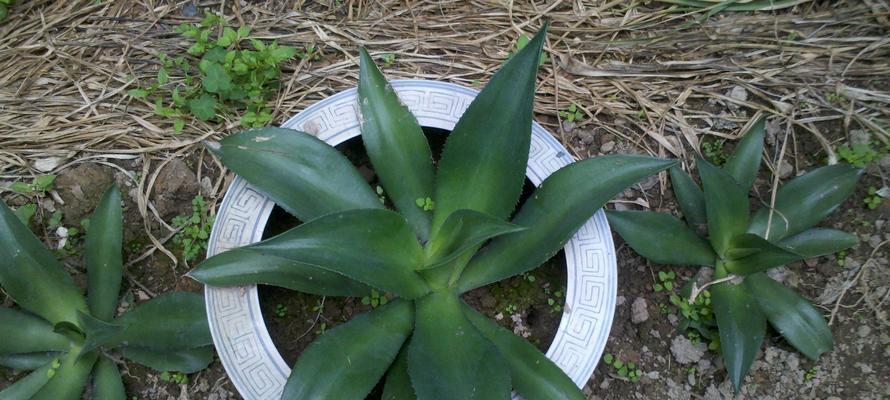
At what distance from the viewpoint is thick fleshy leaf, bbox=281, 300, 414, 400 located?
1.02 meters

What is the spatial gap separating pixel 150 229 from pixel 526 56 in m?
1.00

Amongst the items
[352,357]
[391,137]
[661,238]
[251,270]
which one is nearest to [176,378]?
[251,270]

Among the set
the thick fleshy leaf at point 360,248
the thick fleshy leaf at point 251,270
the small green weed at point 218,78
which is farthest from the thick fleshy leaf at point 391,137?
the small green weed at point 218,78

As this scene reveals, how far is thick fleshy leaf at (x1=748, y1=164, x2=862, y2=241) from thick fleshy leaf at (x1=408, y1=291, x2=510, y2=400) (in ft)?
2.45

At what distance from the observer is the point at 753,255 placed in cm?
130

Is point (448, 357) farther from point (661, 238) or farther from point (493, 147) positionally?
point (661, 238)

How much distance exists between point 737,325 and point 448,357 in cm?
68

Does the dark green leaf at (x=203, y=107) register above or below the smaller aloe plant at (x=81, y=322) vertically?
above

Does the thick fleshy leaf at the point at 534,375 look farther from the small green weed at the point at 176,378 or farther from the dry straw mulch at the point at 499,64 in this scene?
the small green weed at the point at 176,378

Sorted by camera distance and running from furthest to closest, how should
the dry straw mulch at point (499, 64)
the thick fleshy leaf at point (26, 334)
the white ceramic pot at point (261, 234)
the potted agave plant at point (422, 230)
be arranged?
1. the dry straw mulch at point (499, 64)
2. the thick fleshy leaf at point (26, 334)
3. the white ceramic pot at point (261, 234)
4. the potted agave plant at point (422, 230)

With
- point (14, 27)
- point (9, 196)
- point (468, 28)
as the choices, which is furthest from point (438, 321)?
point (14, 27)

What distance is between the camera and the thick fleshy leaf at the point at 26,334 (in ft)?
4.09

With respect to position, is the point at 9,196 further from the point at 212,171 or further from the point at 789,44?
the point at 789,44

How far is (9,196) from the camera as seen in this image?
149 centimetres
